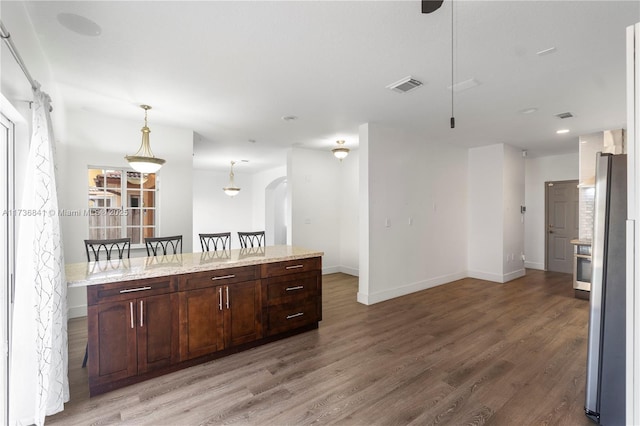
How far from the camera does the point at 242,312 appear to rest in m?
2.90

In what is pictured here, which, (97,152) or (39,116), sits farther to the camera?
(97,152)

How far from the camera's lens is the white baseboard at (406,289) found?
14.7ft

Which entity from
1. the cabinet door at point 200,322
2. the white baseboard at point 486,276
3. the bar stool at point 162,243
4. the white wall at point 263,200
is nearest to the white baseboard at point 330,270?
the white baseboard at point 486,276

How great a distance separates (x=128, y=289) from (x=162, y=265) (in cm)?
37

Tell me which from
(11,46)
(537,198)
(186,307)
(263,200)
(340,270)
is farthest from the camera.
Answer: (263,200)

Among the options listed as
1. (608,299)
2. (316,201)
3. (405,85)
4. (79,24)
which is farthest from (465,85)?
(316,201)

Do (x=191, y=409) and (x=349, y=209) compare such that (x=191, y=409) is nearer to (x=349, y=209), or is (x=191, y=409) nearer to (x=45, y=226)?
(x=45, y=226)

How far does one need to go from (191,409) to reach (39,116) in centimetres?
230

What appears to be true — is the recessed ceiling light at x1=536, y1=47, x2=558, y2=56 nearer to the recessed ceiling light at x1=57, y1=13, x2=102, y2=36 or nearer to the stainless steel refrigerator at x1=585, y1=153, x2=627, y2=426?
the stainless steel refrigerator at x1=585, y1=153, x2=627, y2=426

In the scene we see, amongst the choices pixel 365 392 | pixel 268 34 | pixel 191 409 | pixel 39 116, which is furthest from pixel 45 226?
pixel 365 392

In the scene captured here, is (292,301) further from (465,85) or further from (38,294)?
(465,85)

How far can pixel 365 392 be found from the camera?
→ 2.30 metres

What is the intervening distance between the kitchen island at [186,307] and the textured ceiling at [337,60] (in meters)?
1.85

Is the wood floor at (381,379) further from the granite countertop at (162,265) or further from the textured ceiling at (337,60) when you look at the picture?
the textured ceiling at (337,60)
